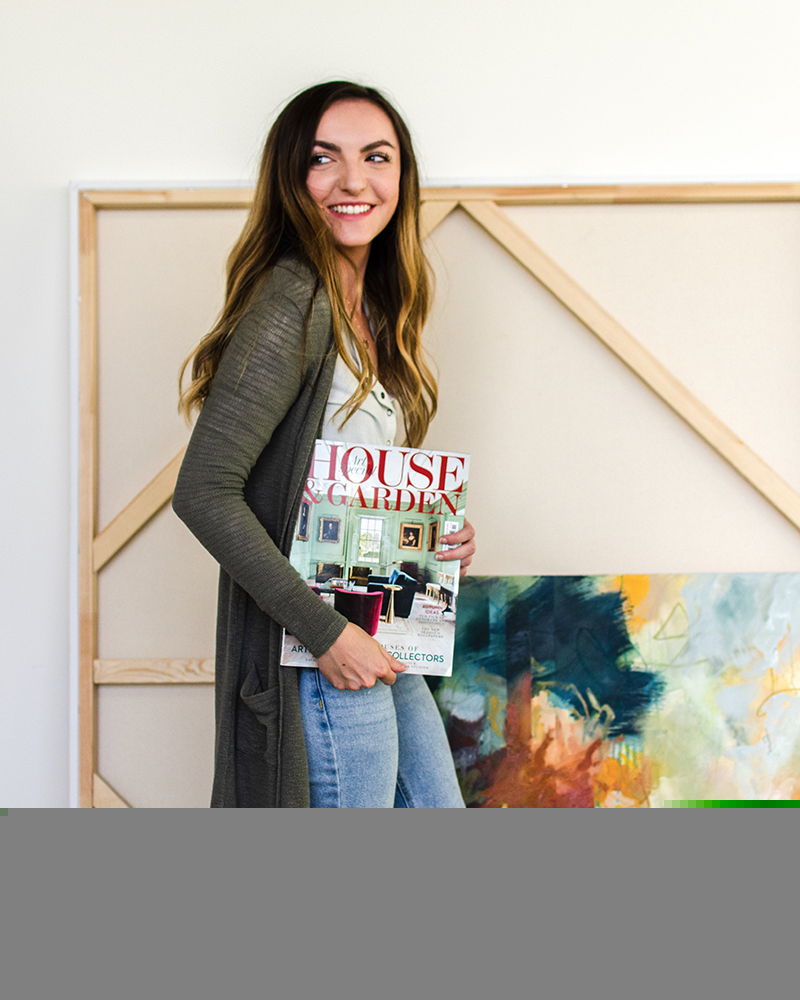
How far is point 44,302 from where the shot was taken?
192cm

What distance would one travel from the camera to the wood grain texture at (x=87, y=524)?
73.9 inches

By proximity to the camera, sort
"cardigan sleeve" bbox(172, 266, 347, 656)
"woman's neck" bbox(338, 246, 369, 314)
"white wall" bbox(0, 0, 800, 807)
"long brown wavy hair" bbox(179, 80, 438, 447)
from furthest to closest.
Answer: "white wall" bbox(0, 0, 800, 807) < "woman's neck" bbox(338, 246, 369, 314) < "long brown wavy hair" bbox(179, 80, 438, 447) < "cardigan sleeve" bbox(172, 266, 347, 656)

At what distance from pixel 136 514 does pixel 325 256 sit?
1.05 m

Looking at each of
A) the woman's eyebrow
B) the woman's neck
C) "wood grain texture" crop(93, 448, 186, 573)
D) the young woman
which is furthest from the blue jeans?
"wood grain texture" crop(93, 448, 186, 573)

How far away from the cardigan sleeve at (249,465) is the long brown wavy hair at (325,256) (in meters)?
0.09

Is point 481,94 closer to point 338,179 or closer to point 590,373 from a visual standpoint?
point 590,373

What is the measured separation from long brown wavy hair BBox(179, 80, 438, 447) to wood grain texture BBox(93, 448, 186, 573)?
713 mm

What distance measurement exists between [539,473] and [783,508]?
63cm

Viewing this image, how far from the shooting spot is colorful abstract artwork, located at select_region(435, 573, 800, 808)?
6.14ft

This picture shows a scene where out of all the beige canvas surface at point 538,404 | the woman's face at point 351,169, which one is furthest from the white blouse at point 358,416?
the beige canvas surface at point 538,404

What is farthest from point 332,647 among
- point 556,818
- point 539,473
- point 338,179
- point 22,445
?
point 22,445

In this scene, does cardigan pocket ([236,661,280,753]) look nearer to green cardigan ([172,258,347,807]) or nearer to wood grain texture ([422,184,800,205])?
green cardigan ([172,258,347,807])

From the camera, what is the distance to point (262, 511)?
1109mm

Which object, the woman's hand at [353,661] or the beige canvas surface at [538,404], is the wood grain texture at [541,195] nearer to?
the beige canvas surface at [538,404]
